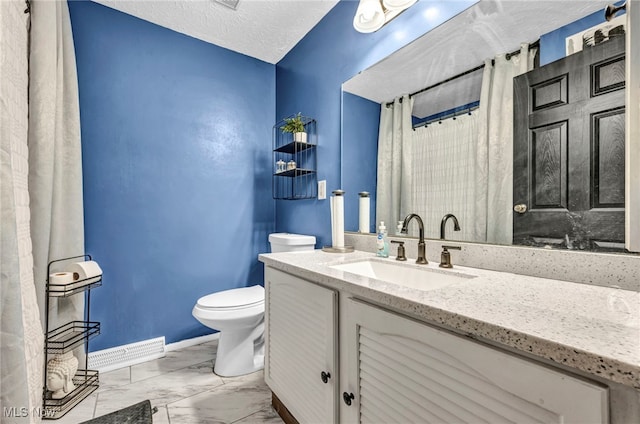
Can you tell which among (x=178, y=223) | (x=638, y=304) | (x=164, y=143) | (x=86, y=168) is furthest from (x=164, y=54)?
(x=638, y=304)

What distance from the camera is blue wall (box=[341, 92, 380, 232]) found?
5.13 ft

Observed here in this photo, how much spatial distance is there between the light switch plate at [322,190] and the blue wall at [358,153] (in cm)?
21

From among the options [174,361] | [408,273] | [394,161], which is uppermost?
[394,161]

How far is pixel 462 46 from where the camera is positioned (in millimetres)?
1185

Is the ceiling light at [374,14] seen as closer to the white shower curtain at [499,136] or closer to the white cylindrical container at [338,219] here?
the white shower curtain at [499,136]

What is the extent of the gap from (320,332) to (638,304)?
2.74ft

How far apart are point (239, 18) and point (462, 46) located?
1.59 m

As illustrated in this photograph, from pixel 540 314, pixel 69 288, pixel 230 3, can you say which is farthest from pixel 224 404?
pixel 230 3

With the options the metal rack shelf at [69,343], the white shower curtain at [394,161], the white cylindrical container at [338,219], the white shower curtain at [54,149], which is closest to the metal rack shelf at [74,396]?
the metal rack shelf at [69,343]

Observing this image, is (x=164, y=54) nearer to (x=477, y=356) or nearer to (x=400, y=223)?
(x=400, y=223)

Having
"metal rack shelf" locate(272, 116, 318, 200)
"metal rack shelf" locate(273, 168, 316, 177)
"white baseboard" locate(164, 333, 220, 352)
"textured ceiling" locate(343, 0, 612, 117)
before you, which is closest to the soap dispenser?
"textured ceiling" locate(343, 0, 612, 117)

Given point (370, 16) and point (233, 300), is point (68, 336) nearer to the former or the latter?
point (233, 300)

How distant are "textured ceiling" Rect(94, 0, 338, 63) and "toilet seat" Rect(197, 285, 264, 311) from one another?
6.46 ft

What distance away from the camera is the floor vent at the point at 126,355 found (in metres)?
1.78
